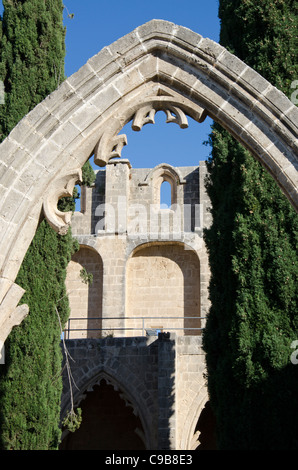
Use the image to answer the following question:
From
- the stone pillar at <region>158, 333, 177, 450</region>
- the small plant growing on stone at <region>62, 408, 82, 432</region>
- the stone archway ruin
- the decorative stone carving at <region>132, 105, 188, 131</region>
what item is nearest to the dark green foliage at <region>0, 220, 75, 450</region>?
the small plant growing on stone at <region>62, 408, 82, 432</region>

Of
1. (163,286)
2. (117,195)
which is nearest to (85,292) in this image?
(163,286)

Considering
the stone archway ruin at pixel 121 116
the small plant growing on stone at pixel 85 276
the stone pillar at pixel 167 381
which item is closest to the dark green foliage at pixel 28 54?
the small plant growing on stone at pixel 85 276

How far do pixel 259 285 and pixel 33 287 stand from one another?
382 centimetres

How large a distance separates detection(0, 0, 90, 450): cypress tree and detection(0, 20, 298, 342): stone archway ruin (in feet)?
16.3

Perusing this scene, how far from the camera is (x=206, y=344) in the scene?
9.20 meters

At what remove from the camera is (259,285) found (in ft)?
25.8

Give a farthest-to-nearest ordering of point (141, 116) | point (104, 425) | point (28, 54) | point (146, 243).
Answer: point (146, 243) → point (104, 425) → point (28, 54) → point (141, 116)

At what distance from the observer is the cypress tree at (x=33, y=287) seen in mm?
9695

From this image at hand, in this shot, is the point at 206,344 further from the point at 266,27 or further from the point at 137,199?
the point at 137,199

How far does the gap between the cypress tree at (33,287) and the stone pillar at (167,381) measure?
274 cm

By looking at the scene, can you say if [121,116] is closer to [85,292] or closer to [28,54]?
[28,54]

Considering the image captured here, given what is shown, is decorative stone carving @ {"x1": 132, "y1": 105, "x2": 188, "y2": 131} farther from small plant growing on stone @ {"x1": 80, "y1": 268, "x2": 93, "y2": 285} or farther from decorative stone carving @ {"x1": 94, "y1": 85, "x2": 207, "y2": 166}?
small plant growing on stone @ {"x1": 80, "y1": 268, "x2": 93, "y2": 285}

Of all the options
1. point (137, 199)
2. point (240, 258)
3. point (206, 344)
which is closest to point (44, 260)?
point (206, 344)

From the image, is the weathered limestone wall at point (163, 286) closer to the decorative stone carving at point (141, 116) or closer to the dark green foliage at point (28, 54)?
the dark green foliage at point (28, 54)
